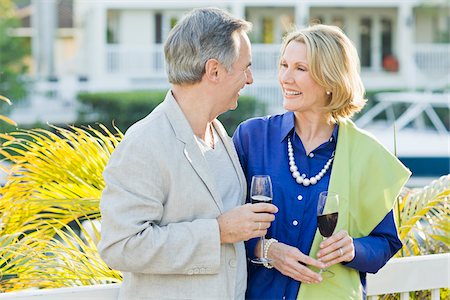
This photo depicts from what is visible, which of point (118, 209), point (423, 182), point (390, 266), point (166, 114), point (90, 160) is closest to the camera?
point (118, 209)

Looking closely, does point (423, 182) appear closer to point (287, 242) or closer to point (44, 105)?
point (44, 105)

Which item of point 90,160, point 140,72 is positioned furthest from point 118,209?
point 140,72

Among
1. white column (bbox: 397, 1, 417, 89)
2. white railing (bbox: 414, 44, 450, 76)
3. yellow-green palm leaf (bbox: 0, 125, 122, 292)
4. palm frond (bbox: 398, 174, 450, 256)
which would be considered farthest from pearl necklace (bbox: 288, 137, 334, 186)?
white column (bbox: 397, 1, 417, 89)

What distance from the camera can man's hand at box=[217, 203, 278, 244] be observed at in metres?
2.52

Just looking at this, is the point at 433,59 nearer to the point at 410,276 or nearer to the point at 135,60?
the point at 135,60

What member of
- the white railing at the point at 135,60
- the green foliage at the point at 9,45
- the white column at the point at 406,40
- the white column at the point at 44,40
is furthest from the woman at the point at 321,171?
the white column at the point at 406,40

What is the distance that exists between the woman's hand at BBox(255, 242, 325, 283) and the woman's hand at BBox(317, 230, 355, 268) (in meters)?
0.03

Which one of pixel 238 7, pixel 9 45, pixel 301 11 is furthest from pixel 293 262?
pixel 301 11

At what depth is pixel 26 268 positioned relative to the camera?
354 centimetres

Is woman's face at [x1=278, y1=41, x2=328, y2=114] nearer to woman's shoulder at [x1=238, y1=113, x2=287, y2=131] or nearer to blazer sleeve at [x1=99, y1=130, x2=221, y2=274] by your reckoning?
woman's shoulder at [x1=238, y1=113, x2=287, y2=131]

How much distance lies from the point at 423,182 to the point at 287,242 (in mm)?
14244

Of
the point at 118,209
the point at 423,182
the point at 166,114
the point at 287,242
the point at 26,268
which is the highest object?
the point at 166,114

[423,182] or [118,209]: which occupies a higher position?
[118,209]

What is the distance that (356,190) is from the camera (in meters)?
2.88
